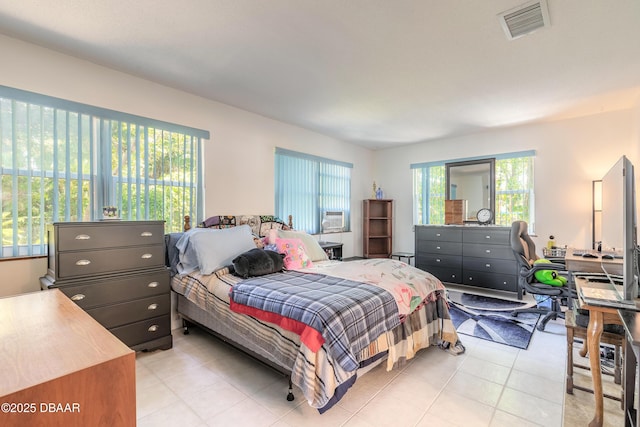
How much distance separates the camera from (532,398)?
198 centimetres

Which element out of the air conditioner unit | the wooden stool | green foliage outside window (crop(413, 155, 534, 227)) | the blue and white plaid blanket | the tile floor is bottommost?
the tile floor

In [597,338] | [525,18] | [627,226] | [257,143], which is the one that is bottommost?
[597,338]

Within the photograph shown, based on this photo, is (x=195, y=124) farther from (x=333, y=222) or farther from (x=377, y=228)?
(x=377, y=228)

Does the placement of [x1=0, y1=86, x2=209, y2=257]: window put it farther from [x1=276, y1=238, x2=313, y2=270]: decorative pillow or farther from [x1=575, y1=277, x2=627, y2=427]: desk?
[x1=575, y1=277, x2=627, y2=427]: desk

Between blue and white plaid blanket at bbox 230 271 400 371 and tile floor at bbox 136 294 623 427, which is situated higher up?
blue and white plaid blanket at bbox 230 271 400 371

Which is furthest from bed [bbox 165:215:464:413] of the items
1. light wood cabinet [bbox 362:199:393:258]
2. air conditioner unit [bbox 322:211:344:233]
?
light wood cabinet [bbox 362:199:393:258]

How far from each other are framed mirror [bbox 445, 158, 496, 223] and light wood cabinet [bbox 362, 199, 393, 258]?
1217 mm

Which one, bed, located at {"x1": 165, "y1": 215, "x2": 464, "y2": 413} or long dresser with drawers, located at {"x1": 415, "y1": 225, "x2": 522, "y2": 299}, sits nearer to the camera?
bed, located at {"x1": 165, "y1": 215, "x2": 464, "y2": 413}

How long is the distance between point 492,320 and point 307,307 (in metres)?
2.66

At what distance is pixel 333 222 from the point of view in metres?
5.28

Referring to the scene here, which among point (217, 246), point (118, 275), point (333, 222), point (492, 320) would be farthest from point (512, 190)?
point (118, 275)

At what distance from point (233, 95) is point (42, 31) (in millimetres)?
1608

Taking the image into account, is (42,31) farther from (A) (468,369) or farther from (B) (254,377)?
(A) (468,369)

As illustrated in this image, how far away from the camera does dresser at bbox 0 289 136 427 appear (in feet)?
2.19
